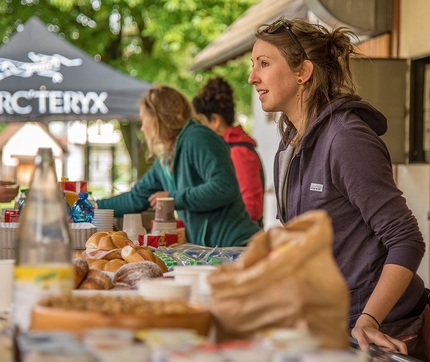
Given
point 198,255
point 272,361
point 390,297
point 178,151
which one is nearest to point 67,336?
point 272,361

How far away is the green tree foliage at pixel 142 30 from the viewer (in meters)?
17.9

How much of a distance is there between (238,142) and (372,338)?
163 inches

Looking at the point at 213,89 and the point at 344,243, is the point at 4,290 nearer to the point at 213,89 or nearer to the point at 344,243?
the point at 344,243

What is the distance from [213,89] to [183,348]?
548 centimetres

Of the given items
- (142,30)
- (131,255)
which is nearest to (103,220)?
(131,255)

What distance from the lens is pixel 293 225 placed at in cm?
158

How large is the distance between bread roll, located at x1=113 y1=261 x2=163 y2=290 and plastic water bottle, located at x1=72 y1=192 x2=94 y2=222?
1.86 m

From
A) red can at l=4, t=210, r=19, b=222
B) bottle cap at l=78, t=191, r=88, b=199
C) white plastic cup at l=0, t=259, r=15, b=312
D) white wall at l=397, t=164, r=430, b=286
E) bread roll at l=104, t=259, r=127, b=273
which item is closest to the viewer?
white plastic cup at l=0, t=259, r=15, b=312

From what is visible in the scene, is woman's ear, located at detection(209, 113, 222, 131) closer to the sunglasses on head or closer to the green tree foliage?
the sunglasses on head

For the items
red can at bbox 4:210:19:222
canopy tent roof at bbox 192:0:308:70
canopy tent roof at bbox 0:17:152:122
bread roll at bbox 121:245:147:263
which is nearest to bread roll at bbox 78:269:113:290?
bread roll at bbox 121:245:147:263

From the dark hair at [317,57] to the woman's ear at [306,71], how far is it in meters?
0.01

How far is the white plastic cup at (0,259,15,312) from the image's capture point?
1.99m

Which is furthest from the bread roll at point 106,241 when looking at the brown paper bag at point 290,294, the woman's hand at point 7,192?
the brown paper bag at point 290,294

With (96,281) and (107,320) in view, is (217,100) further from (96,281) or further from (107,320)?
(107,320)
